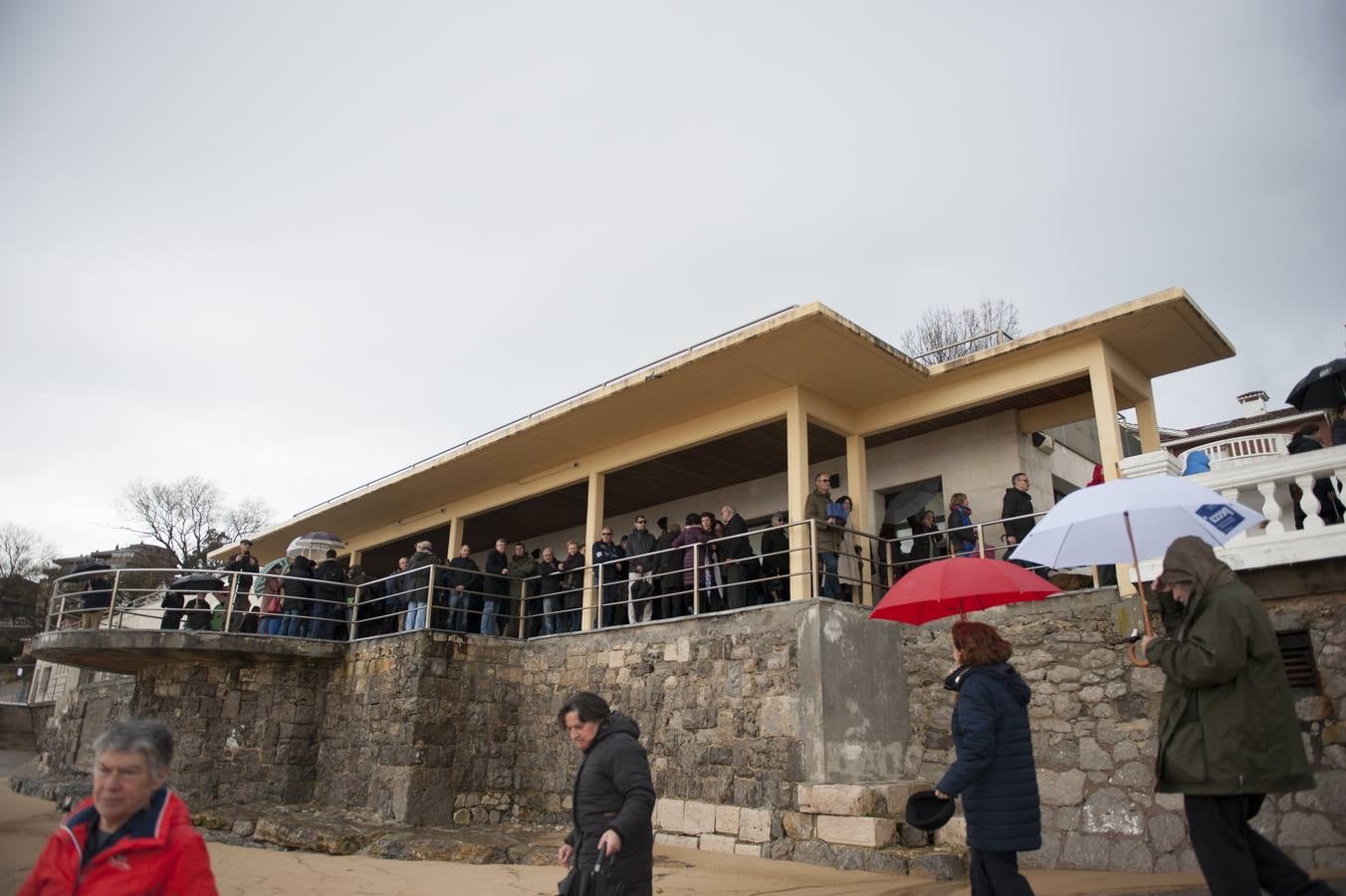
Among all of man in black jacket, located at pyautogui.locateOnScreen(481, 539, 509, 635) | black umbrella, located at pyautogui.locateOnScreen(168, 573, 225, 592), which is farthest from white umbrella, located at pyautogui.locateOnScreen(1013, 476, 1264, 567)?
black umbrella, located at pyautogui.locateOnScreen(168, 573, 225, 592)

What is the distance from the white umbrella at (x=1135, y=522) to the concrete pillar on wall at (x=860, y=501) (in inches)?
208

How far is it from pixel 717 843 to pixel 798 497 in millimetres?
3724

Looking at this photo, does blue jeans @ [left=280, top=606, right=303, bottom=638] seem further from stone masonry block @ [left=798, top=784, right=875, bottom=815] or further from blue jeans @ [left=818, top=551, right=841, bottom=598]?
stone masonry block @ [left=798, top=784, right=875, bottom=815]

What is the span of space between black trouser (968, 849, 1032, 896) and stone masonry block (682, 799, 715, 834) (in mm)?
5544

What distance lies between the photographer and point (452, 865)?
7.98 meters

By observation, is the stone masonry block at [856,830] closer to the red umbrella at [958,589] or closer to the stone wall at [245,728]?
the red umbrella at [958,589]

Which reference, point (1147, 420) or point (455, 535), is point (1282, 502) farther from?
point (455, 535)

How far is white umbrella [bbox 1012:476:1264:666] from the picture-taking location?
486 cm

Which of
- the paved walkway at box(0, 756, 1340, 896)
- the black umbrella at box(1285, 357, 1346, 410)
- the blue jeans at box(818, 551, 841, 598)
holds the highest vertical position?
the black umbrella at box(1285, 357, 1346, 410)

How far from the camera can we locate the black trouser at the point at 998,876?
12.0ft

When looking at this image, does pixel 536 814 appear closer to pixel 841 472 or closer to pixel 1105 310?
pixel 841 472

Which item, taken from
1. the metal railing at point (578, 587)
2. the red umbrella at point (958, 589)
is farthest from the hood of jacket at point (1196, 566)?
the metal railing at point (578, 587)

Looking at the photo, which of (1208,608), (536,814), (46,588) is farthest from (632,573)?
(46,588)

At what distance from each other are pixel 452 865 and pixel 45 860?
19.6 ft
